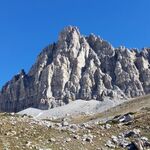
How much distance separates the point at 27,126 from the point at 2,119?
2794 mm

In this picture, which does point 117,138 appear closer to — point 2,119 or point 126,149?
point 126,149

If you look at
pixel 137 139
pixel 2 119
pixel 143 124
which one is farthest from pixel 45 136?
pixel 143 124

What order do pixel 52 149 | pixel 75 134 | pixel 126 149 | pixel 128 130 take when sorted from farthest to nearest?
pixel 128 130 → pixel 75 134 → pixel 126 149 → pixel 52 149

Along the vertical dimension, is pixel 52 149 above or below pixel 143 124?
below

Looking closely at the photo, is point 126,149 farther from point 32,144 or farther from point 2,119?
point 2,119

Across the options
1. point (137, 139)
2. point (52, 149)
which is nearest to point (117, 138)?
point (137, 139)

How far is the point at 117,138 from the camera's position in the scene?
40656 mm

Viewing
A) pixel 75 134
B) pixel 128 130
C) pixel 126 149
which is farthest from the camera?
pixel 128 130

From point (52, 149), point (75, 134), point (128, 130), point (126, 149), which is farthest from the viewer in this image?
point (128, 130)

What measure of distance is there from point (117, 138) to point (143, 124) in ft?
22.6

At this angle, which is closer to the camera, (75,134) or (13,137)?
(13,137)

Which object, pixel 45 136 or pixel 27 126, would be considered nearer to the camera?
pixel 45 136

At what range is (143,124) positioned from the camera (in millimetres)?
46562

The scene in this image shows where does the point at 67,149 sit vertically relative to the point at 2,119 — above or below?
below
